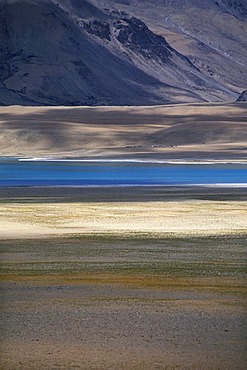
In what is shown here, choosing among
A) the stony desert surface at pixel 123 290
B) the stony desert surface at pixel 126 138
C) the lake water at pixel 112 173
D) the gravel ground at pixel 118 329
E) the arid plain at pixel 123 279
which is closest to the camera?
the gravel ground at pixel 118 329

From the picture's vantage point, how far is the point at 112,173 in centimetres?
5412

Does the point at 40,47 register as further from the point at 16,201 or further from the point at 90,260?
the point at 90,260

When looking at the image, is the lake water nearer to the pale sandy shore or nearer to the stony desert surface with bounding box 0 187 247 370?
the pale sandy shore

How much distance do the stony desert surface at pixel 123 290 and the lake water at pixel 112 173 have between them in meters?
17.2

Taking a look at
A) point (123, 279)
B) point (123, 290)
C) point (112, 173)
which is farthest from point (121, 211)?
point (112, 173)

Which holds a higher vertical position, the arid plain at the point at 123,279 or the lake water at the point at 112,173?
the arid plain at the point at 123,279

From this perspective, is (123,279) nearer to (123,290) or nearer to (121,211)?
(123,290)

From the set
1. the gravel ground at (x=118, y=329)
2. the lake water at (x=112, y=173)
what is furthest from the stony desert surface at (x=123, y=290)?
the lake water at (x=112, y=173)

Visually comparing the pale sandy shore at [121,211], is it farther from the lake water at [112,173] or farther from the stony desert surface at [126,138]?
Result: the stony desert surface at [126,138]

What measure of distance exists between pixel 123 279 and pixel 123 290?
3.52ft

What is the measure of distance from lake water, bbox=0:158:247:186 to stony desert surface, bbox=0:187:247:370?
1723cm

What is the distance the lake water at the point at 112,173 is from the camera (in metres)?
45.7

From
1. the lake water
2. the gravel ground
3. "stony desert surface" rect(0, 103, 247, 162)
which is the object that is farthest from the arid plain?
"stony desert surface" rect(0, 103, 247, 162)

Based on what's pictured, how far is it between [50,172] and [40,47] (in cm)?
14139
